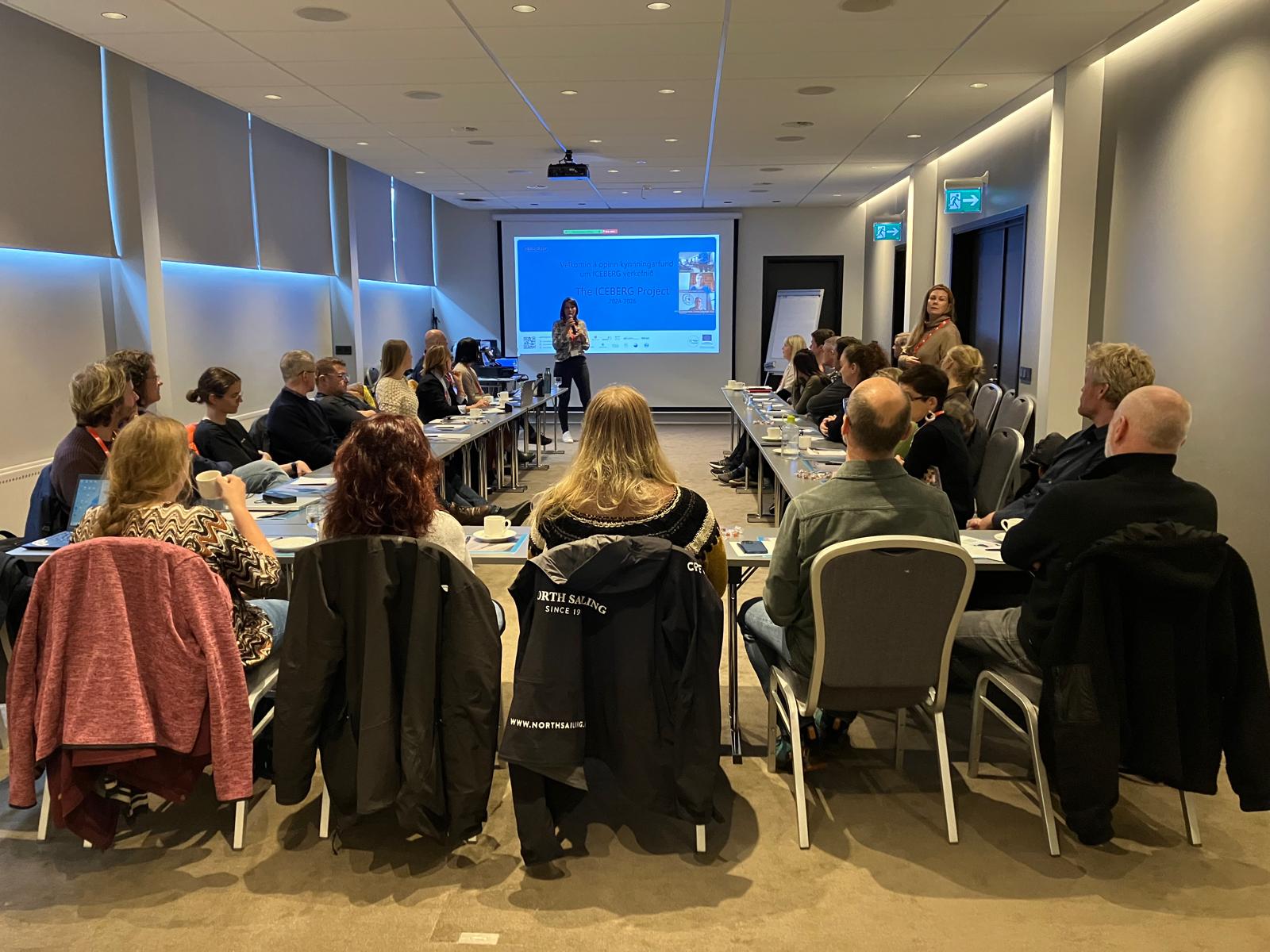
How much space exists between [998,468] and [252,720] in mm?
3397

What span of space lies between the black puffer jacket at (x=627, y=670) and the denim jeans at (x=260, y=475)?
7.50 ft

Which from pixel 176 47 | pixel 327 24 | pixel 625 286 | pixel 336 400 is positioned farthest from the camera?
pixel 625 286

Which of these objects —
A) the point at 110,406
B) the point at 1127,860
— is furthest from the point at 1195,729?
the point at 110,406

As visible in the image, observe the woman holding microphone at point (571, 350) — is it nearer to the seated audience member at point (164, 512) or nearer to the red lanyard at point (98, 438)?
the red lanyard at point (98, 438)

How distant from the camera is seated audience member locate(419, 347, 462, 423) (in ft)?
23.4

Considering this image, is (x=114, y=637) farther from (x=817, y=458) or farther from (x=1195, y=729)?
(x=817, y=458)

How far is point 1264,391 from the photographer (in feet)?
12.7

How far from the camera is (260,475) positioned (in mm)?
4273

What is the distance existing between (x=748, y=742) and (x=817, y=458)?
2021 mm

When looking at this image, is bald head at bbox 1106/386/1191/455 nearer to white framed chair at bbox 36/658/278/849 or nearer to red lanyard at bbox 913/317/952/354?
white framed chair at bbox 36/658/278/849

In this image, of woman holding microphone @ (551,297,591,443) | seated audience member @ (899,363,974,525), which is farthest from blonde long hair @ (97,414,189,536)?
woman holding microphone @ (551,297,591,443)

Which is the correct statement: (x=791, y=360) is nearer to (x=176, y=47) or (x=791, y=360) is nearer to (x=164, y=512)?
(x=176, y=47)

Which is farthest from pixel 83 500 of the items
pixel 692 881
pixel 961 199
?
pixel 961 199

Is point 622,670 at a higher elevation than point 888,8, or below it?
below
